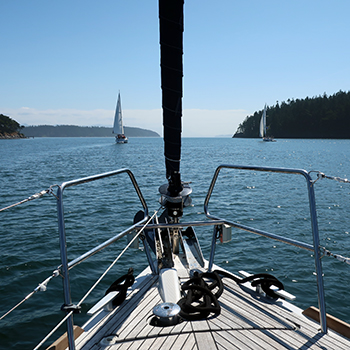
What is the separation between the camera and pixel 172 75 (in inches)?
103

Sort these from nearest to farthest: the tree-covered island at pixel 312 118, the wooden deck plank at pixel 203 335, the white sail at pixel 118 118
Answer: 1. the wooden deck plank at pixel 203 335
2. the white sail at pixel 118 118
3. the tree-covered island at pixel 312 118

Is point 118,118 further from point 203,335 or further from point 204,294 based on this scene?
point 203,335

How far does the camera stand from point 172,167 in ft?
10.7

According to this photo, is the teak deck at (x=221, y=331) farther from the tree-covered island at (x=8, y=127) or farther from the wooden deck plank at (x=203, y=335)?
the tree-covered island at (x=8, y=127)

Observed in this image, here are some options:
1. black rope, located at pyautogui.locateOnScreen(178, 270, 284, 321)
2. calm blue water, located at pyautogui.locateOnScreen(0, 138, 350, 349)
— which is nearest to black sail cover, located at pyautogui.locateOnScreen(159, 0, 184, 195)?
black rope, located at pyautogui.locateOnScreen(178, 270, 284, 321)

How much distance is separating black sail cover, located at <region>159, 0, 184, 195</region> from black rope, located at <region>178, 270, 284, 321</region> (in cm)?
93

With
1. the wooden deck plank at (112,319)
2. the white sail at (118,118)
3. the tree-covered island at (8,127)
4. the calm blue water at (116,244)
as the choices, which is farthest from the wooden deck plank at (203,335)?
the tree-covered island at (8,127)

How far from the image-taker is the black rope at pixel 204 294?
2.36 metres

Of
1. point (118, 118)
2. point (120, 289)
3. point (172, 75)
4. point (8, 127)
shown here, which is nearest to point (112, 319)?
point (120, 289)

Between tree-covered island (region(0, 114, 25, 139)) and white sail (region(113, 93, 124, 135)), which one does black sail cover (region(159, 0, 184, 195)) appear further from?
tree-covered island (region(0, 114, 25, 139))

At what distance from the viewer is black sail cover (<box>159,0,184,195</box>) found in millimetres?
2367

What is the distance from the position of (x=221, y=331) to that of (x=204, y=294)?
1.43ft

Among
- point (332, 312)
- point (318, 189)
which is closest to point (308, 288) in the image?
point (332, 312)

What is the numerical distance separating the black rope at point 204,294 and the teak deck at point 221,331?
0.06 metres
